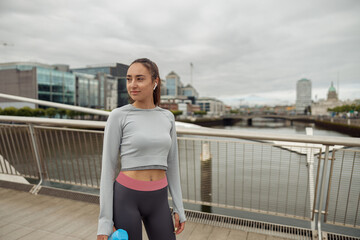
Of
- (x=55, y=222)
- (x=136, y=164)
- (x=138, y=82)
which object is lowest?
(x=55, y=222)

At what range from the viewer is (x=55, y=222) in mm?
2715

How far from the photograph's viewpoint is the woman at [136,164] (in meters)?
1.22

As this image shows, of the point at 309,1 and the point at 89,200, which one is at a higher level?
the point at 309,1

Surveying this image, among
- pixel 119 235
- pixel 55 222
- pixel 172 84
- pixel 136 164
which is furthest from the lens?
pixel 172 84

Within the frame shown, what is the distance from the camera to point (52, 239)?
2.38m

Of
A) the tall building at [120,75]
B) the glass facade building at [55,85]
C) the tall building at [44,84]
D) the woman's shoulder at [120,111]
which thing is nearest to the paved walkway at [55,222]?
the tall building at [120,75]

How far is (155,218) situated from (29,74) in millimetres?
48527

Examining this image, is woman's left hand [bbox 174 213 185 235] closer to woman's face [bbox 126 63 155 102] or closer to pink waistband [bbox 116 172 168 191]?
pink waistband [bbox 116 172 168 191]

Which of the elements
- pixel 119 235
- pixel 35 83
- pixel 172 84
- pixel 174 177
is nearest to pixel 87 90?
pixel 35 83

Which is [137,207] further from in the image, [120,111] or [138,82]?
[138,82]

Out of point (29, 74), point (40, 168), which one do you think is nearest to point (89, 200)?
point (40, 168)

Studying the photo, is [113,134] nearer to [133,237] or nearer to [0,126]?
[133,237]

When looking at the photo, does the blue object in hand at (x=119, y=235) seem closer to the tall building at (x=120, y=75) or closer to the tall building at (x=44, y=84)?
the tall building at (x=120, y=75)

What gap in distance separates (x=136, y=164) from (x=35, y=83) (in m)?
47.3
